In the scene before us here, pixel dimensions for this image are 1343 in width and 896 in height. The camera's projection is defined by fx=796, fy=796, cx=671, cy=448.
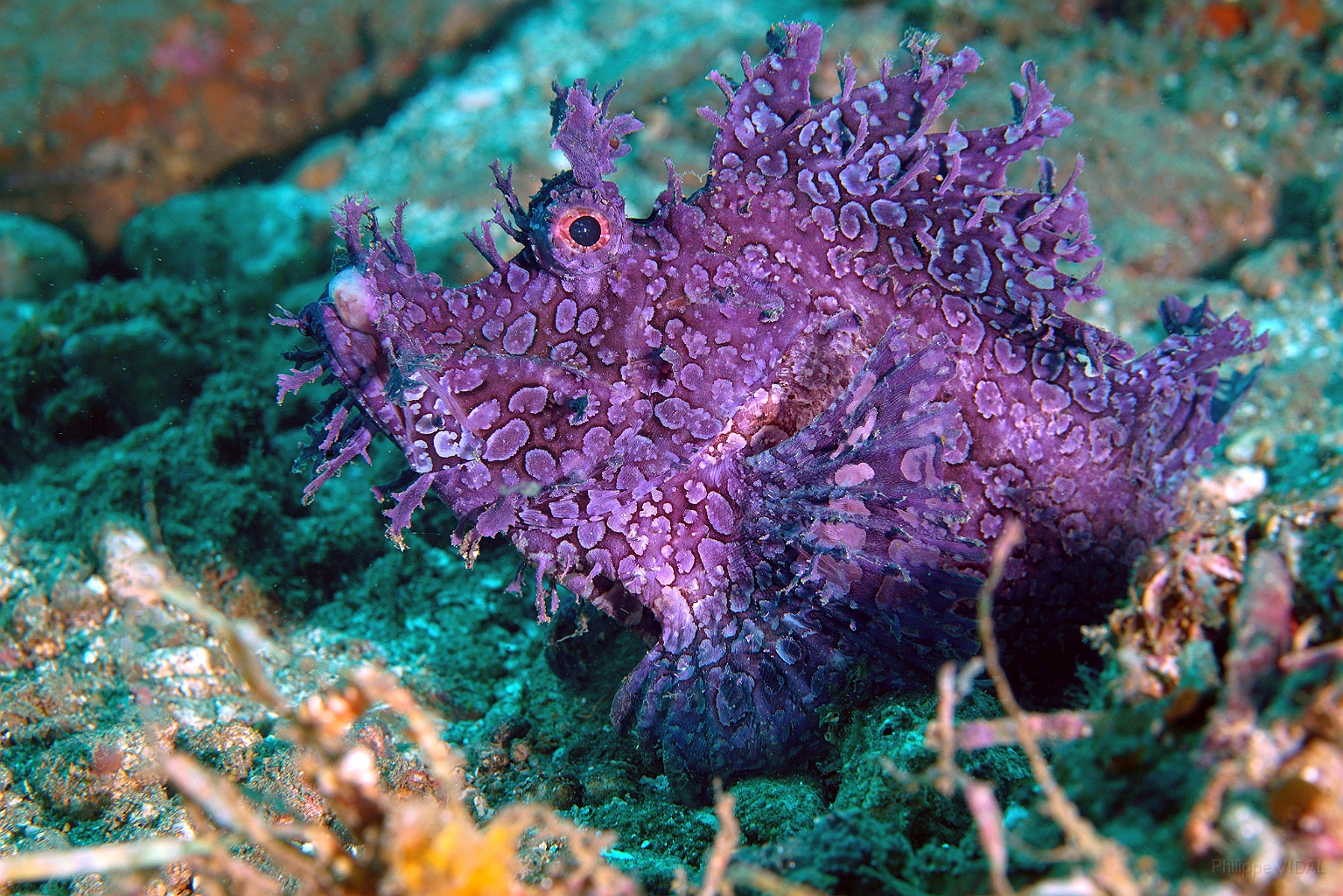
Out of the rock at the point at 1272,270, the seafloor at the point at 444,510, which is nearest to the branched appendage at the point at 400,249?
the seafloor at the point at 444,510

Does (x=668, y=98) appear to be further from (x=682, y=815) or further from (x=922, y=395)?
(x=682, y=815)

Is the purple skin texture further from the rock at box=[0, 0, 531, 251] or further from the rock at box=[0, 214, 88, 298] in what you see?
the rock at box=[0, 0, 531, 251]

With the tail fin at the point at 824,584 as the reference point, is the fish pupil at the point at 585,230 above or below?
above

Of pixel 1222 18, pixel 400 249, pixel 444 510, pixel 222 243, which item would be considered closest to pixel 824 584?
pixel 400 249

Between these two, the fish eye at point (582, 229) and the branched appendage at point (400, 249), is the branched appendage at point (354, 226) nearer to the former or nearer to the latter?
the branched appendage at point (400, 249)

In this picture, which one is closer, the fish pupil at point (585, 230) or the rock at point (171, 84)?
the fish pupil at point (585, 230)

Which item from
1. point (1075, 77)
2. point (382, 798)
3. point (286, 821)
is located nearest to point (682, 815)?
point (286, 821)

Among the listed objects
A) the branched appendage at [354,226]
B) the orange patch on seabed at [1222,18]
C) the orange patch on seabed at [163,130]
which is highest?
the orange patch on seabed at [163,130]
